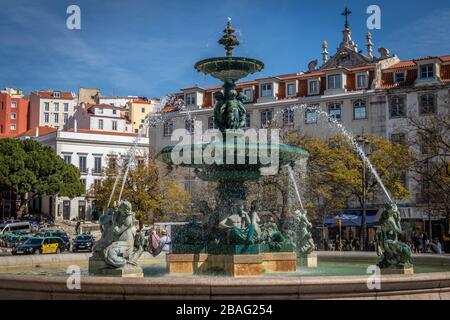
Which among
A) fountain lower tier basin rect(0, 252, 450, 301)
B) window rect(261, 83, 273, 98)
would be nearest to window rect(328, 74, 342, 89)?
window rect(261, 83, 273, 98)

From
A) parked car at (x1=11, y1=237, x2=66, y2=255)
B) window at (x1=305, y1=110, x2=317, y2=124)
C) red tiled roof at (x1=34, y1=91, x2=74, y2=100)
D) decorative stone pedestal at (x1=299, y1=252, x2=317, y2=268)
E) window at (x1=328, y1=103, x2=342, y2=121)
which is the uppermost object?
red tiled roof at (x1=34, y1=91, x2=74, y2=100)

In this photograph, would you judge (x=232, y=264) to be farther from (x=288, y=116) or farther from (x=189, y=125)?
(x=189, y=125)

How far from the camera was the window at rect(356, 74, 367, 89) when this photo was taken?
4669 cm

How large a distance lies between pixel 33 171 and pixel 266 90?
22.5 m

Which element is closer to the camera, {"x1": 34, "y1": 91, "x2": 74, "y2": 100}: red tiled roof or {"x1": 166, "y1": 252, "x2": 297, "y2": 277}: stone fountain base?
{"x1": 166, "y1": 252, "x2": 297, "y2": 277}: stone fountain base

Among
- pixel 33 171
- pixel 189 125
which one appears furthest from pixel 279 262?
pixel 33 171

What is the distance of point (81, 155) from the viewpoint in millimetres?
65562

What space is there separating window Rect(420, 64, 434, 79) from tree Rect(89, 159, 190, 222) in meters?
18.9

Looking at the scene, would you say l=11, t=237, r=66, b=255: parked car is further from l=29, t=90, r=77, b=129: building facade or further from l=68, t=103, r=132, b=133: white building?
l=29, t=90, r=77, b=129: building facade

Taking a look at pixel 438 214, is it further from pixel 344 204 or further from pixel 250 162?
pixel 250 162

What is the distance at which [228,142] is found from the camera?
505 inches

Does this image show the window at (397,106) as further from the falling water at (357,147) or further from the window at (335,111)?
the falling water at (357,147)

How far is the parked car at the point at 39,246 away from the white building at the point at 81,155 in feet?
106

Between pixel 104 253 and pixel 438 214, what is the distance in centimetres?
3392
